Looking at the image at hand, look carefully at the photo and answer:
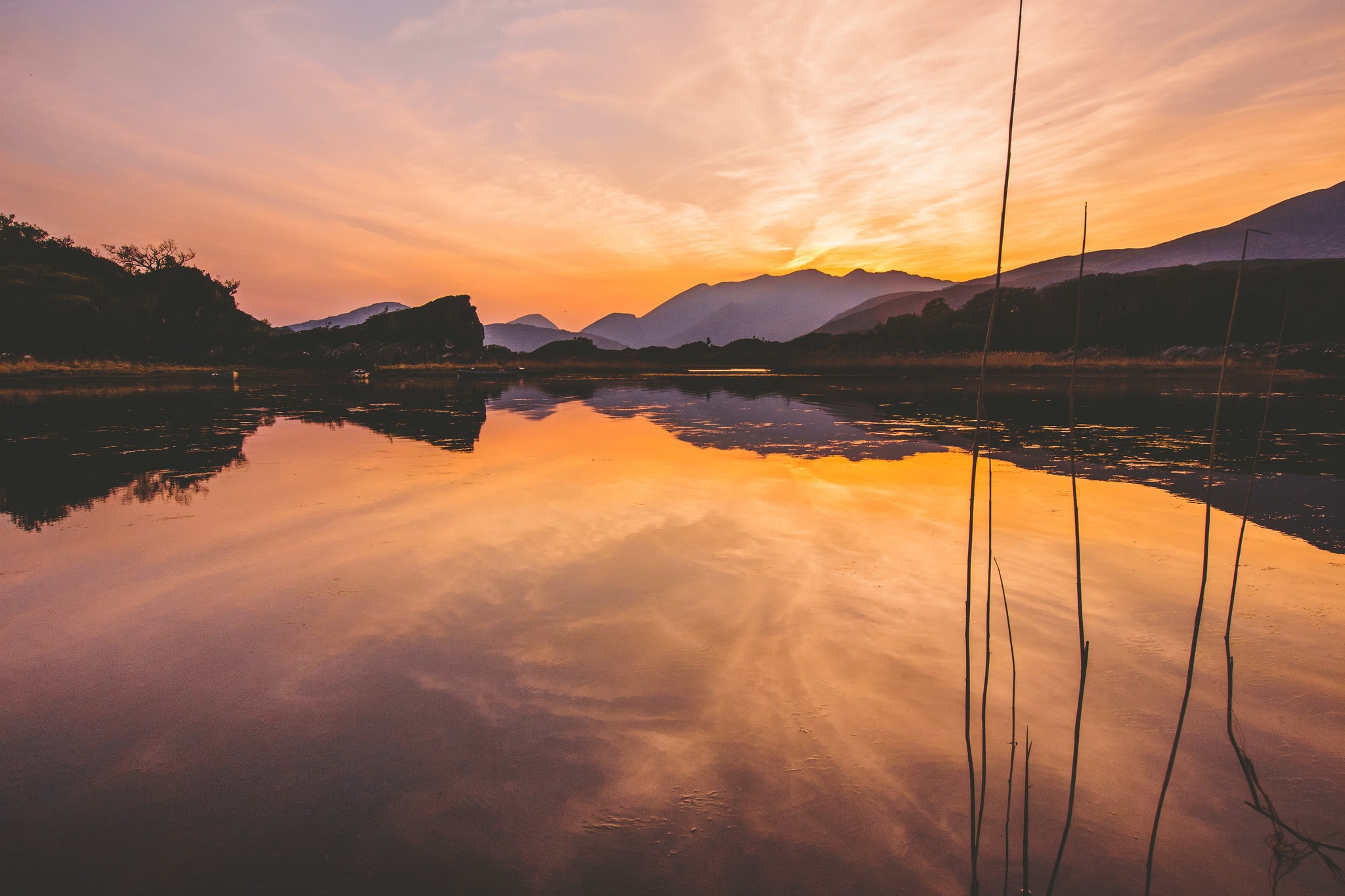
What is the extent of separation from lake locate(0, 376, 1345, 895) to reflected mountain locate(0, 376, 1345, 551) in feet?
1.02

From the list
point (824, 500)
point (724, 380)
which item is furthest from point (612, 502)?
point (724, 380)

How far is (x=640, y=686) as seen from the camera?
3.35m

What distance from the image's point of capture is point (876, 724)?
2994 millimetres

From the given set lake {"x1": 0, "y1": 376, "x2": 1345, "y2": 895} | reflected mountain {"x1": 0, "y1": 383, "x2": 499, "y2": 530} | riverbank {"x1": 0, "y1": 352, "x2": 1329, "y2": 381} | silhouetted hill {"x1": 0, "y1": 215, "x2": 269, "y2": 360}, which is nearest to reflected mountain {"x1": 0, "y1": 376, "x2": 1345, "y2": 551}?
reflected mountain {"x1": 0, "y1": 383, "x2": 499, "y2": 530}

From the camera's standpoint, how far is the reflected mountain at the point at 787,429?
817cm

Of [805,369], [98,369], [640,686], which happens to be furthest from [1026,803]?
[98,369]

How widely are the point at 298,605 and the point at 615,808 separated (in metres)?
3.25

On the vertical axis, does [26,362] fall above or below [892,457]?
above

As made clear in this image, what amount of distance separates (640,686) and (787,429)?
38.7 feet

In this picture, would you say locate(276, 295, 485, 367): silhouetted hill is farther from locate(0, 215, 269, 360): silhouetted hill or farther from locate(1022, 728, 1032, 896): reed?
locate(1022, 728, 1032, 896): reed

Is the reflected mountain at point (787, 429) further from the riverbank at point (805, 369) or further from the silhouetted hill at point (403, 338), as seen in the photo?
the silhouetted hill at point (403, 338)

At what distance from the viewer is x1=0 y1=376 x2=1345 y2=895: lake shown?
2225mm

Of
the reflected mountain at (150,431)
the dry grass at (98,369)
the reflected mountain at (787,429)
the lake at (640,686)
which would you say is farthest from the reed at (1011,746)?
the dry grass at (98,369)

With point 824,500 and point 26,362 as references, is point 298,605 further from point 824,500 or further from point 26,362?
point 26,362
